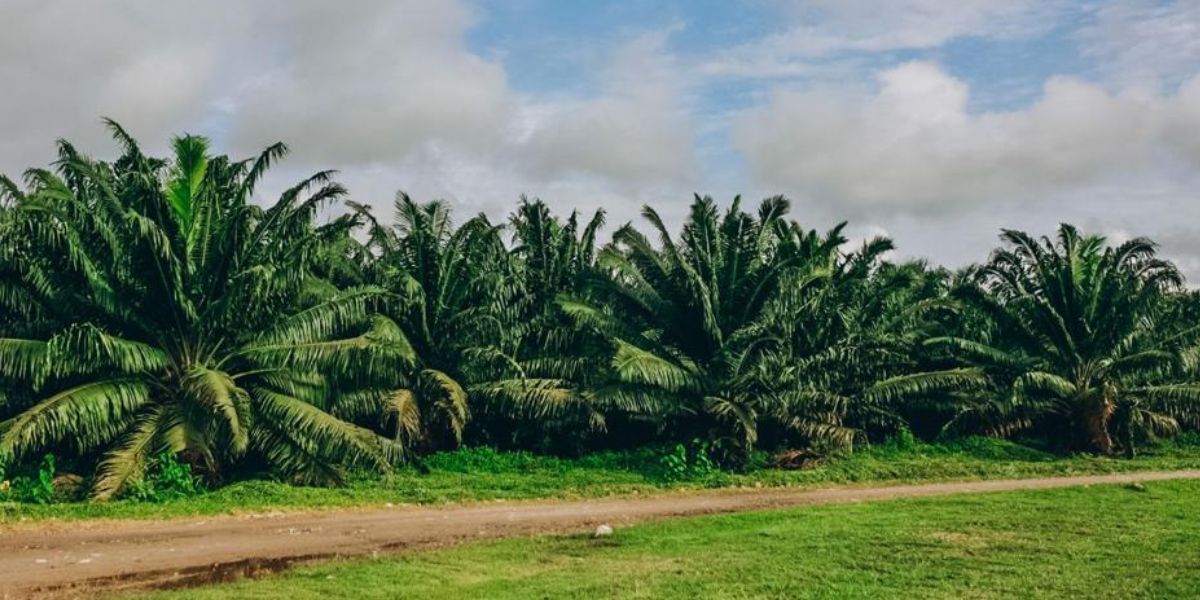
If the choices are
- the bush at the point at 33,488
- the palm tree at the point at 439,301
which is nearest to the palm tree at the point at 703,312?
the palm tree at the point at 439,301

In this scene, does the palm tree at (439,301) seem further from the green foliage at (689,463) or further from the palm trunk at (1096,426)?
the palm trunk at (1096,426)

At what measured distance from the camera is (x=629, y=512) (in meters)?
15.7

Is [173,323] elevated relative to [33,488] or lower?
elevated

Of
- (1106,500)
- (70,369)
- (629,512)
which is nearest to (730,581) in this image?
(629,512)

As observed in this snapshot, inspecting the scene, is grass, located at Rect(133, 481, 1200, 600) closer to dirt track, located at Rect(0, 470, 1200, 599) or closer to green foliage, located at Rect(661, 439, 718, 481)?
dirt track, located at Rect(0, 470, 1200, 599)

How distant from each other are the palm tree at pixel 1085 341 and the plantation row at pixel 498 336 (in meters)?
0.07

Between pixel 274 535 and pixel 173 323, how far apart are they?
6.10 m

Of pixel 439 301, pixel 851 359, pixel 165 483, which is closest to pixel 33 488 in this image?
pixel 165 483

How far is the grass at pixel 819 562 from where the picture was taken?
29.6ft

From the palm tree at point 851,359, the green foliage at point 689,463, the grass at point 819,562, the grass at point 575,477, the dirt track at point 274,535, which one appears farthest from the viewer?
the palm tree at point 851,359

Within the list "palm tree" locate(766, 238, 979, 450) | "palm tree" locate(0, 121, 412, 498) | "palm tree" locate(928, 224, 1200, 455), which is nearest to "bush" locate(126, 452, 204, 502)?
"palm tree" locate(0, 121, 412, 498)

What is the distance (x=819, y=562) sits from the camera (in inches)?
402

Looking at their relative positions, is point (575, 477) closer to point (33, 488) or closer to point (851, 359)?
point (851, 359)

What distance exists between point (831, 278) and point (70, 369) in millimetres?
15600
